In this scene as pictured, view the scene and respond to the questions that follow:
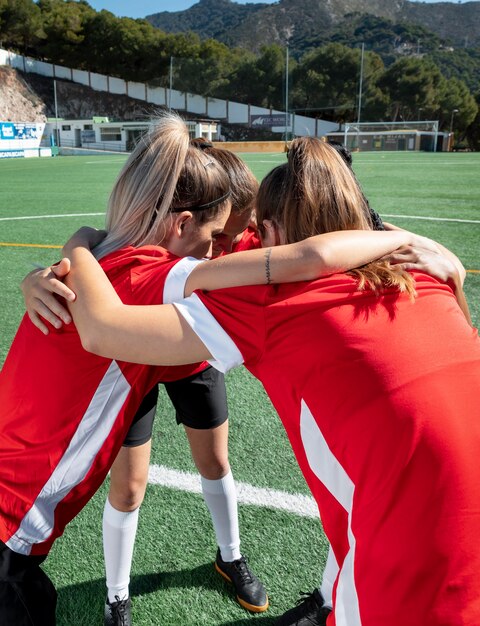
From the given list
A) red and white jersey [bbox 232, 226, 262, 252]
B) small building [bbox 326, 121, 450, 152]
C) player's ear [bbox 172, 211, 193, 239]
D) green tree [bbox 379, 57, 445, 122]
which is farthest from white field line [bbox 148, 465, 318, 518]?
green tree [bbox 379, 57, 445, 122]

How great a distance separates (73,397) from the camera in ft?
4.68

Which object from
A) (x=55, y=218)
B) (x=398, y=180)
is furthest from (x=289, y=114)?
(x=55, y=218)

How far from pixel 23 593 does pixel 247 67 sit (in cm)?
7049

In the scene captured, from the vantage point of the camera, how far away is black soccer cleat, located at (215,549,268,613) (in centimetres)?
204

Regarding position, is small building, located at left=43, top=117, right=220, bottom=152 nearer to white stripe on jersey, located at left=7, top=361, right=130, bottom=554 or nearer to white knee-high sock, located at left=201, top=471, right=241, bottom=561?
white knee-high sock, located at left=201, top=471, right=241, bottom=561

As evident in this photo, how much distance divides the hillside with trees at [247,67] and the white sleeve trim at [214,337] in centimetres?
5877

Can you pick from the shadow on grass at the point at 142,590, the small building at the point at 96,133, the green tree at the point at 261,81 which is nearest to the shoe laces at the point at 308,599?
the shadow on grass at the point at 142,590

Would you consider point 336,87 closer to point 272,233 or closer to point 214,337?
point 272,233

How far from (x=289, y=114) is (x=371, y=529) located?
206 ft

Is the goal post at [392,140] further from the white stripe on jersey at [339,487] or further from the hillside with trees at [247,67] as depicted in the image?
the white stripe on jersey at [339,487]

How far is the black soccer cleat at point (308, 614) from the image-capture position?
196 cm

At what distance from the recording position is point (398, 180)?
1484 cm

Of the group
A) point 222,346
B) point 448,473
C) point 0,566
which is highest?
point 222,346

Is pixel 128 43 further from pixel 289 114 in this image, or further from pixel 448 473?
pixel 448 473
